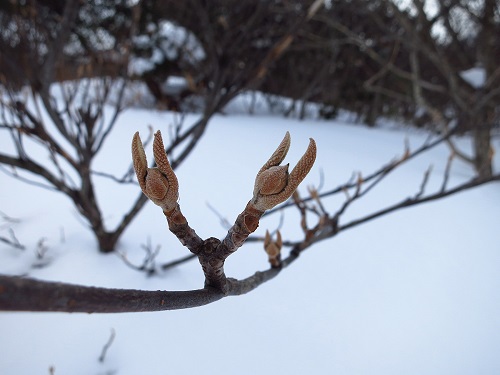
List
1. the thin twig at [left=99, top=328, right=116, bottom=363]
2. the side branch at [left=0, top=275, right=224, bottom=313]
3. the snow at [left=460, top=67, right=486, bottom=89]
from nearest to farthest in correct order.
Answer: the side branch at [left=0, top=275, right=224, bottom=313]
the thin twig at [left=99, top=328, right=116, bottom=363]
the snow at [left=460, top=67, right=486, bottom=89]

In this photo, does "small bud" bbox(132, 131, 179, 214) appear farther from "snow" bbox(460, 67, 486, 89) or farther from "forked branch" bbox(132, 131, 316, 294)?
"snow" bbox(460, 67, 486, 89)

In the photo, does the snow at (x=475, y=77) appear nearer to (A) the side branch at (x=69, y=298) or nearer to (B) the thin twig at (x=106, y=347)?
(B) the thin twig at (x=106, y=347)

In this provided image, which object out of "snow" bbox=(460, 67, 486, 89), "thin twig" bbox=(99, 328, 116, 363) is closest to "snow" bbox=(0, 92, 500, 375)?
"thin twig" bbox=(99, 328, 116, 363)

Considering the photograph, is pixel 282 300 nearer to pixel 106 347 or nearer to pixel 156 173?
pixel 106 347

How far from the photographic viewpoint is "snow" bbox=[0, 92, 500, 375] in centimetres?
99

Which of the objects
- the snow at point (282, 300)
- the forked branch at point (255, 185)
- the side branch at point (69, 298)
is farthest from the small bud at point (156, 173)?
the snow at point (282, 300)

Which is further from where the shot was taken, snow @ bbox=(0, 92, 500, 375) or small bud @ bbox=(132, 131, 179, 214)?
snow @ bbox=(0, 92, 500, 375)

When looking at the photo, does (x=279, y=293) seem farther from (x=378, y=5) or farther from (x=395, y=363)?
(x=378, y=5)

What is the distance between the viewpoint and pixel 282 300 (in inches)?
49.0

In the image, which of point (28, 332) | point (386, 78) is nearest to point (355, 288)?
point (28, 332)

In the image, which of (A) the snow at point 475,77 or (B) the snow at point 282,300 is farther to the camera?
(A) the snow at point 475,77

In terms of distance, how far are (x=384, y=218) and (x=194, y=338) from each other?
4.82 ft

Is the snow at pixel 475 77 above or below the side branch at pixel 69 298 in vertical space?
above

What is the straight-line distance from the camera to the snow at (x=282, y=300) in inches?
39.2
